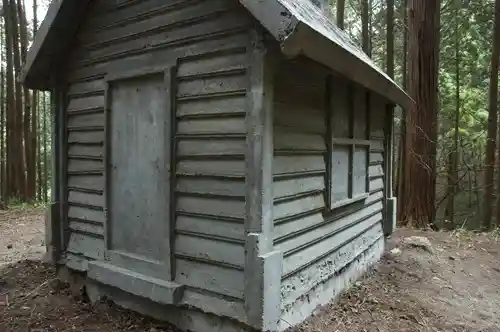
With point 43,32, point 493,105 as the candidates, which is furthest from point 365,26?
point 43,32

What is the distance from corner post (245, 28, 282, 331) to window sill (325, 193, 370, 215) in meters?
1.37

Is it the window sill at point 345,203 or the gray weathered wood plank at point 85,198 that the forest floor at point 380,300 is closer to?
the window sill at point 345,203

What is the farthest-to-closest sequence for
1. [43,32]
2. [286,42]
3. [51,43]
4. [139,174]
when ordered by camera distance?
[51,43]
[43,32]
[139,174]
[286,42]

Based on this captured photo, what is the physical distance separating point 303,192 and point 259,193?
0.83 meters

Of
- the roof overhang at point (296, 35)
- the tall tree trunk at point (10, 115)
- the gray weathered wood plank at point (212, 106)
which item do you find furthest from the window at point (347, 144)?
the tall tree trunk at point (10, 115)

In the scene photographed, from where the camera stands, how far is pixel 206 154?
3.96 m

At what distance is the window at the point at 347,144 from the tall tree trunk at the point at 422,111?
4.53 m

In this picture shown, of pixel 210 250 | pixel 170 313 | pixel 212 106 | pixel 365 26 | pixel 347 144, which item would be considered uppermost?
pixel 365 26

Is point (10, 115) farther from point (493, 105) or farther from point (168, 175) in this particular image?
point (493, 105)

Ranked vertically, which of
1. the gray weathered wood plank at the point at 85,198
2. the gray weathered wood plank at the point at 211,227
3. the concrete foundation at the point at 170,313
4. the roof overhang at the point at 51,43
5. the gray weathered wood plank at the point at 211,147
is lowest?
the concrete foundation at the point at 170,313

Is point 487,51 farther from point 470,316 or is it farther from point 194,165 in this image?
point 194,165

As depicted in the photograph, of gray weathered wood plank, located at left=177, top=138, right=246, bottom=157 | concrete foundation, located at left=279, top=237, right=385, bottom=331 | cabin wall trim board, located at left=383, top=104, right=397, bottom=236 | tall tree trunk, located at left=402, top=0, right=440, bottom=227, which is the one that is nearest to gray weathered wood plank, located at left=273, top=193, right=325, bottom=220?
gray weathered wood plank, located at left=177, top=138, right=246, bottom=157

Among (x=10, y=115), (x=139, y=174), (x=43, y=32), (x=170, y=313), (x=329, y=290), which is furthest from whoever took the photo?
(x=10, y=115)

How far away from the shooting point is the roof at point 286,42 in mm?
3027
